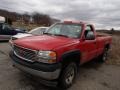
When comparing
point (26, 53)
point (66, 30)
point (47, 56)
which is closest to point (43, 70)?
point (47, 56)

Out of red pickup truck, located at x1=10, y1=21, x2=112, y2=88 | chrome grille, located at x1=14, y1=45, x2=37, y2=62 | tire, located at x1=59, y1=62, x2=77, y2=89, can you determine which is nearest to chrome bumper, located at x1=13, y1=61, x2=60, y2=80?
red pickup truck, located at x1=10, y1=21, x2=112, y2=88

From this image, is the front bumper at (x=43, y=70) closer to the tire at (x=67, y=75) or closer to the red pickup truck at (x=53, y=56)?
the red pickup truck at (x=53, y=56)

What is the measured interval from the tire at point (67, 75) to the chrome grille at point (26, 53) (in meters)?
0.91

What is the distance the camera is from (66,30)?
16.2ft

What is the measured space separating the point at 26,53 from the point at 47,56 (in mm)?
654

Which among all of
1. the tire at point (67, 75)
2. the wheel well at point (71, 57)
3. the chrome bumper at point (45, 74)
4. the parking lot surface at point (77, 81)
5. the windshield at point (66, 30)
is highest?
the windshield at point (66, 30)

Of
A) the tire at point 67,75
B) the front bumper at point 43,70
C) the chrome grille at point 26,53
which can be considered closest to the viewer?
the front bumper at point 43,70

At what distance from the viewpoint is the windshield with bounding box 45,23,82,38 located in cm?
468

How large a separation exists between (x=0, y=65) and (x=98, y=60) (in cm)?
492

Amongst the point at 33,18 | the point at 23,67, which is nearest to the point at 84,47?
the point at 23,67

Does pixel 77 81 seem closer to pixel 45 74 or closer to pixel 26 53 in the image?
pixel 45 74

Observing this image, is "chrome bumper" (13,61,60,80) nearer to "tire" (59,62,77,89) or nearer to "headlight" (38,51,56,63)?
"headlight" (38,51,56,63)

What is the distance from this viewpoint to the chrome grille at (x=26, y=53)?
11.6ft

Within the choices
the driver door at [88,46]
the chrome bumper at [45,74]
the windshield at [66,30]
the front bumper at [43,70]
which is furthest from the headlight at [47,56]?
the driver door at [88,46]
